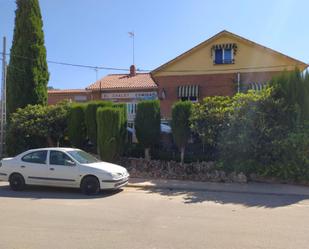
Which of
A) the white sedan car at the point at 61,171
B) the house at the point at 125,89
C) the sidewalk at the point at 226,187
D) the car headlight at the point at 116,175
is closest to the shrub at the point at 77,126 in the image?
the sidewalk at the point at 226,187

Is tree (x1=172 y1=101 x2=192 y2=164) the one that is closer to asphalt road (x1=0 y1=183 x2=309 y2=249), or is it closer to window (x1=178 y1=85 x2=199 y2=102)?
asphalt road (x1=0 y1=183 x2=309 y2=249)

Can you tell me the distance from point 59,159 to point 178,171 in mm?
5359

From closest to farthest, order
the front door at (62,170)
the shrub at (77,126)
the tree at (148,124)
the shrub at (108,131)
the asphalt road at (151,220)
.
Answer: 1. the asphalt road at (151,220)
2. the front door at (62,170)
3. the shrub at (108,131)
4. the tree at (148,124)
5. the shrub at (77,126)

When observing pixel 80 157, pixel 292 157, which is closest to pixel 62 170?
pixel 80 157

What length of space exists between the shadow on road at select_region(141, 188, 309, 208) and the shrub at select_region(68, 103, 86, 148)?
21.8 feet

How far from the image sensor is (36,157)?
12789 millimetres

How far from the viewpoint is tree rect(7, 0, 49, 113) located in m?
21.5

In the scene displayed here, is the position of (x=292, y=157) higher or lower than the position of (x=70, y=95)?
lower

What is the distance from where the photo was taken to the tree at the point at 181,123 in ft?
55.2

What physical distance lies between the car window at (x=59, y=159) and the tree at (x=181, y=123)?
19.1ft

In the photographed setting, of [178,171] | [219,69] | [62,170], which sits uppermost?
[219,69]

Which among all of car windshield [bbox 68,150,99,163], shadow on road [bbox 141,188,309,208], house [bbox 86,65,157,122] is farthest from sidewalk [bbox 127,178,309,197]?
house [bbox 86,65,157,122]

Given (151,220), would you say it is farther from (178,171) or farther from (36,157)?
(178,171)

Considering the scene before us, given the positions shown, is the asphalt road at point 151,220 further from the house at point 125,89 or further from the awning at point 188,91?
the house at point 125,89
